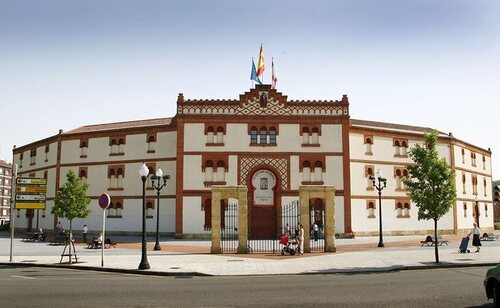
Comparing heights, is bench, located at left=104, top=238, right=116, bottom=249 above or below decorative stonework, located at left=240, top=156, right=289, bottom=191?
below

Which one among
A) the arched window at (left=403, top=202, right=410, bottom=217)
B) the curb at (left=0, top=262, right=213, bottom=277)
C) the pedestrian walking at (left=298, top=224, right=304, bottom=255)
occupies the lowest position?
the curb at (left=0, top=262, right=213, bottom=277)

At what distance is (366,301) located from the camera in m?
11.5

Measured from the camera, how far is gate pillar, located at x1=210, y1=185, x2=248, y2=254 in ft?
83.8

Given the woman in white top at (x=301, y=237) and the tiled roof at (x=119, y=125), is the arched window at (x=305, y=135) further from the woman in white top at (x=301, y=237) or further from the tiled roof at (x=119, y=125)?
the woman in white top at (x=301, y=237)

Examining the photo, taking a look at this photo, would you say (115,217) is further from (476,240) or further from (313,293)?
(313,293)

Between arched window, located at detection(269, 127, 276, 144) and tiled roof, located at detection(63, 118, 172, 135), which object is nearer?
arched window, located at detection(269, 127, 276, 144)

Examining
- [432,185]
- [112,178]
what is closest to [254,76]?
[112,178]

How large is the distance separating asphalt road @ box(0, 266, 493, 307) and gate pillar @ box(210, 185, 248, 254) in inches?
330

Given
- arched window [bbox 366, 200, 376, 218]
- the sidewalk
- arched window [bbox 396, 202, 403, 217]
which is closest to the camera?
the sidewalk

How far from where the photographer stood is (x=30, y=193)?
79.0 feet

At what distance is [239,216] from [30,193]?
11220 millimetres

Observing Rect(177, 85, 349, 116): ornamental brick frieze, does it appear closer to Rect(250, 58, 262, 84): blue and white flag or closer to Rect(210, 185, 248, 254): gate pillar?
Rect(250, 58, 262, 84): blue and white flag

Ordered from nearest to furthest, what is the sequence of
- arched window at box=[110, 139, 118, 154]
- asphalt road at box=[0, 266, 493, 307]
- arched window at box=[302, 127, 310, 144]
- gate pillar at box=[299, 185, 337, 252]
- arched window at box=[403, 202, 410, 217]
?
asphalt road at box=[0, 266, 493, 307] < gate pillar at box=[299, 185, 337, 252] < arched window at box=[302, 127, 310, 144] < arched window at box=[403, 202, 410, 217] < arched window at box=[110, 139, 118, 154]

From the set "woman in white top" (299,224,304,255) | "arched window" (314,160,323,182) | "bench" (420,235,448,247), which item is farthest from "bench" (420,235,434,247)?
"arched window" (314,160,323,182)
